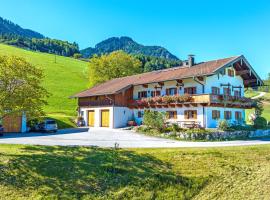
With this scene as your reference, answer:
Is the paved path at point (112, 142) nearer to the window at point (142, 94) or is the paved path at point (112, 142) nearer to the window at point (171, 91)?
the window at point (171, 91)

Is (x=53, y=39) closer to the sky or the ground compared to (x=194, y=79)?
closer to the sky

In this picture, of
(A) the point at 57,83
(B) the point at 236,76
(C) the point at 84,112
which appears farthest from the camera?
(A) the point at 57,83

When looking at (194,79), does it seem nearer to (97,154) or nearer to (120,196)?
(97,154)

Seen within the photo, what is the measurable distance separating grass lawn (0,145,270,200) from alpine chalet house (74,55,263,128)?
1639 centimetres

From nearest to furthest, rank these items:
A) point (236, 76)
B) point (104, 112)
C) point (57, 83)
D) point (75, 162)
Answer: point (75, 162)
point (236, 76)
point (104, 112)
point (57, 83)

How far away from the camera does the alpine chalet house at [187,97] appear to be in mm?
36781

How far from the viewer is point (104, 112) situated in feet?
149

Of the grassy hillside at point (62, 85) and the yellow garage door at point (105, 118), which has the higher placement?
the grassy hillside at point (62, 85)

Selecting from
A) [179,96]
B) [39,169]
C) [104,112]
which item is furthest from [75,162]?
[104,112]

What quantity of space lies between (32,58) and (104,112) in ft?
221

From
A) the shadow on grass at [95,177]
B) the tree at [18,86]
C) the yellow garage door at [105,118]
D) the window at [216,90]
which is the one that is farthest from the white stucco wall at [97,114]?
the shadow on grass at [95,177]

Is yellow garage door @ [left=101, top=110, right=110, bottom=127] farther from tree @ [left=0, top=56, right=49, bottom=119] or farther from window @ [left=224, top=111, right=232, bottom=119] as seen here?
tree @ [left=0, top=56, right=49, bottom=119]

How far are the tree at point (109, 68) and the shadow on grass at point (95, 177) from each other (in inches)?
1937

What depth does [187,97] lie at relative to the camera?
37250 millimetres
